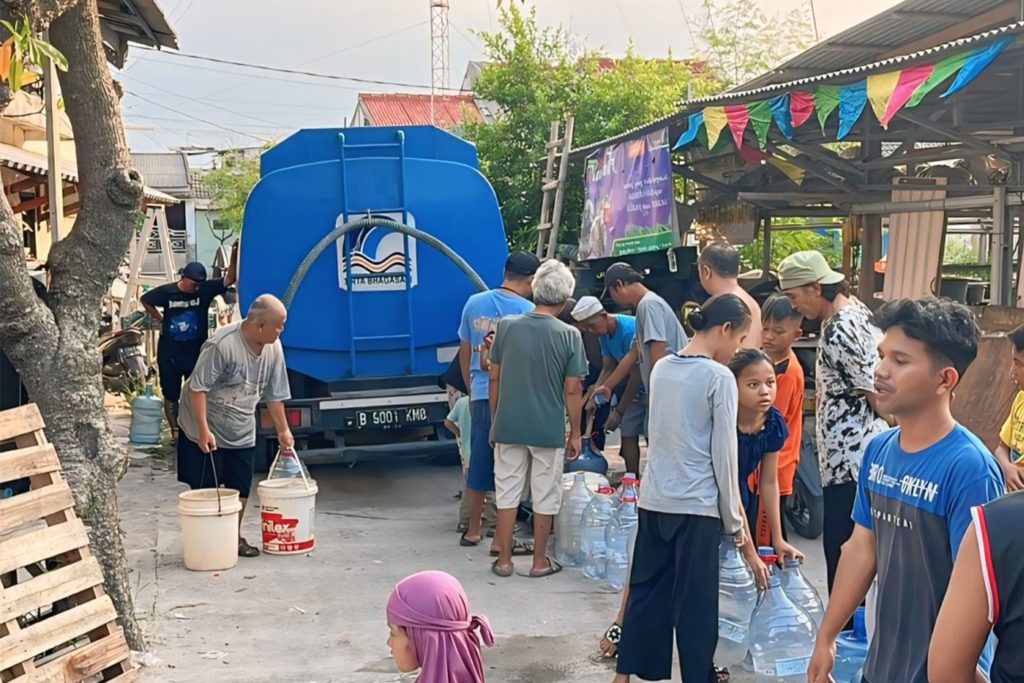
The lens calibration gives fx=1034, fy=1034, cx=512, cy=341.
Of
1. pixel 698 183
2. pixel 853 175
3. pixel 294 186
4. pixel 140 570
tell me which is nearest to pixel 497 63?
pixel 698 183

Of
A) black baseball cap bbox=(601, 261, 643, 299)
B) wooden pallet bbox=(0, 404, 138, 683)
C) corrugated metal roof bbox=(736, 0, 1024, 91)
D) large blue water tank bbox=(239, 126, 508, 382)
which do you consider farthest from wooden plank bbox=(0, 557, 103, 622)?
corrugated metal roof bbox=(736, 0, 1024, 91)

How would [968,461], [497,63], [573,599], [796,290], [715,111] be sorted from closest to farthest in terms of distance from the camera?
1. [968,461]
2. [796,290]
3. [573,599]
4. [715,111]
5. [497,63]

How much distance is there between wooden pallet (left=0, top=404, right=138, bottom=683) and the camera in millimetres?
3932

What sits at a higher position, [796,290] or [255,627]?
[796,290]

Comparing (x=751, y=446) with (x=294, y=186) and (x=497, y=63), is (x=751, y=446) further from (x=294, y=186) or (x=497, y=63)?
(x=497, y=63)

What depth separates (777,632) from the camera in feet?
15.1

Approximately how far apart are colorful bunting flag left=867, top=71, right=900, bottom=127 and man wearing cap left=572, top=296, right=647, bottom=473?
2234mm

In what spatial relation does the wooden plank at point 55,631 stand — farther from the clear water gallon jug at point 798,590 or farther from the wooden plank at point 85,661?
the clear water gallon jug at point 798,590

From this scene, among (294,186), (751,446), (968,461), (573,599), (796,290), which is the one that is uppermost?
(294,186)

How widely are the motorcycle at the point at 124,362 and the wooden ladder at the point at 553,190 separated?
5.59 m

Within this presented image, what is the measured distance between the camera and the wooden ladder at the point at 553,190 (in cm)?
1342

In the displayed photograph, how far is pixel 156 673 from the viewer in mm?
4711

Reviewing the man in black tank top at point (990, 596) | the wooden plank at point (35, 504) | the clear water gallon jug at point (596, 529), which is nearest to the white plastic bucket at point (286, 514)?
the clear water gallon jug at point (596, 529)

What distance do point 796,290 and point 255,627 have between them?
3.21 metres
